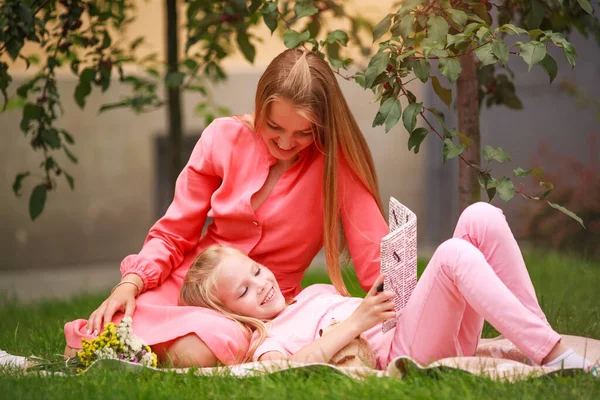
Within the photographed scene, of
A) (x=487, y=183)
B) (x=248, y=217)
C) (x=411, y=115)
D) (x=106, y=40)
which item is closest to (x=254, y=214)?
(x=248, y=217)

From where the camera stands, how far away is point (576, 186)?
6.04 metres

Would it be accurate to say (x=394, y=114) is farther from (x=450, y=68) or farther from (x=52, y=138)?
(x=52, y=138)

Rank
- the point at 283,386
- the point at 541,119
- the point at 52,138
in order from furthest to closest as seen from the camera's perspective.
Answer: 1. the point at 541,119
2. the point at 52,138
3. the point at 283,386

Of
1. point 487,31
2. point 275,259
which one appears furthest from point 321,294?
point 487,31

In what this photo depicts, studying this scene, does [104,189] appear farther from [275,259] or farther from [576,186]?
[275,259]

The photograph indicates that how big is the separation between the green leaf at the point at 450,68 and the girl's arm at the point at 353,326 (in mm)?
609

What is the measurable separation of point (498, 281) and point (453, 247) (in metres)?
0.14

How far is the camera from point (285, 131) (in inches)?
102

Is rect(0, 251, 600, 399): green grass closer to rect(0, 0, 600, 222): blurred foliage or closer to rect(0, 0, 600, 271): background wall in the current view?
rect(0, 0, 600, 222): blurred foliage

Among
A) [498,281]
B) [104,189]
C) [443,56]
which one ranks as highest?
[443,56]

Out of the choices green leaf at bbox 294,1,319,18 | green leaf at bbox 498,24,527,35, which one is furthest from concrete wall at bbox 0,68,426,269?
green leaf at bbox 498,24,527,35

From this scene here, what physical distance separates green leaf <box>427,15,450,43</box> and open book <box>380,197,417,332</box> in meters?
0.50

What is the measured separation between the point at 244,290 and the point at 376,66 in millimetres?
750

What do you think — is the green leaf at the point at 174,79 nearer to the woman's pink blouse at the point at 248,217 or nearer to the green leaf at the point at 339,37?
the woman's pink blouse at the point at 248,217
